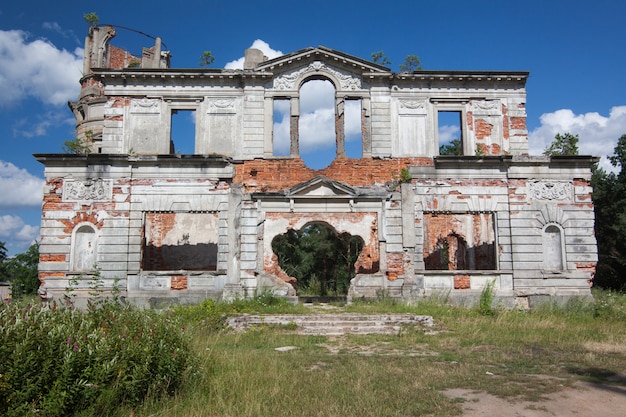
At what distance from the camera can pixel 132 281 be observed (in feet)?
53.9

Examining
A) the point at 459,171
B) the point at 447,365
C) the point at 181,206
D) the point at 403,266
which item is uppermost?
the point at 459,171

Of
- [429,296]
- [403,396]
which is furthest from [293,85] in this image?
[403,396]

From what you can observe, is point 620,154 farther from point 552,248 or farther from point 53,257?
point 53,257

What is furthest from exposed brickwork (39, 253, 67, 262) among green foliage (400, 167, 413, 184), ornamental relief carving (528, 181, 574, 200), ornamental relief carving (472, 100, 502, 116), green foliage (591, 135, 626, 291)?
green foliage (591, 135, 626, 291)

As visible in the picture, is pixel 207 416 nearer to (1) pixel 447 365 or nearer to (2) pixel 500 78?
(1) pixel 447 365

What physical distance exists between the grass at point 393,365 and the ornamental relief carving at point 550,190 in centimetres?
463

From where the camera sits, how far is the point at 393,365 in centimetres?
802

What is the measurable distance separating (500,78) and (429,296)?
27.5 feet

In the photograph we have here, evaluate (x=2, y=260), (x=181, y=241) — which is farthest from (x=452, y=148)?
(x=2, y=260)

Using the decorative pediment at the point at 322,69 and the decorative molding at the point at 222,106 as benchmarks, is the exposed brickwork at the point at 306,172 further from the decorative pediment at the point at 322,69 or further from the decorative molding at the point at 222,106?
the decorative pediment at the point at 322,69

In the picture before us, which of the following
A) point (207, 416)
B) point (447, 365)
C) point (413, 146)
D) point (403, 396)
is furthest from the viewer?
point (413, 146)

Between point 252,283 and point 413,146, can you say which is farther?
point 413,146

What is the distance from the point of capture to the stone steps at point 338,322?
1211 cm

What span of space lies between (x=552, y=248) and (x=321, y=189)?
8.15 m
